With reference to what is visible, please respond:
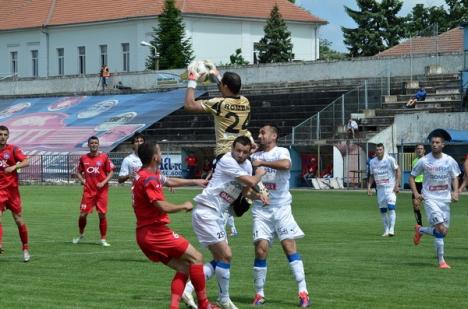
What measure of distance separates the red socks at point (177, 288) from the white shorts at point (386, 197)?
15.3 metres

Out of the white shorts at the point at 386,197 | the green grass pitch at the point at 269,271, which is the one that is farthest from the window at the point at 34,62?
the white shorts at the point at 386,197

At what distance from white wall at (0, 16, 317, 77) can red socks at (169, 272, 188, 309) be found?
8178 cm

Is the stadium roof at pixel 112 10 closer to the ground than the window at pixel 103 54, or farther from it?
farther from it

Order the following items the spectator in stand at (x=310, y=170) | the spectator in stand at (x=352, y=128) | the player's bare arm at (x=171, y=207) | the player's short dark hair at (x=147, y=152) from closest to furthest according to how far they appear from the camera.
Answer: the player's bare arm at (x=171, y=207) → the player's short dark hair at (x=147, y=152) → the spectator in stand at (x=352, y=128) → the spectator in stand at (x=310, y=170)

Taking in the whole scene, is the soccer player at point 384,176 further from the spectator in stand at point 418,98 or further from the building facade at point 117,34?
the building facade at point 117,34

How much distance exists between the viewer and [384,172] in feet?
93.2

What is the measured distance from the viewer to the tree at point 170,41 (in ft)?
284

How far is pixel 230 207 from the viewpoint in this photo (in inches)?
569

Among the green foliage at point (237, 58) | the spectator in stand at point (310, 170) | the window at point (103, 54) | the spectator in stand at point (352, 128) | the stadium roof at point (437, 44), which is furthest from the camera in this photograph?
the window at point (103, 54)

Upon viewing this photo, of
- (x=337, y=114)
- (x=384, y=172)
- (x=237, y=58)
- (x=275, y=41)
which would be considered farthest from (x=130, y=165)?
(x=275, y=41)

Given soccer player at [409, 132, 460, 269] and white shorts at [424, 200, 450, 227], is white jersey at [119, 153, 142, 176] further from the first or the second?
white shorts at [424, 200, 450, 227]

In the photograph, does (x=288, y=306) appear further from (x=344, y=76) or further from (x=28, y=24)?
(x=28, y=24)

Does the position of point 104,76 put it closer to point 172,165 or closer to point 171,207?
point 172,165

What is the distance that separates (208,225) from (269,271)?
173 inches
